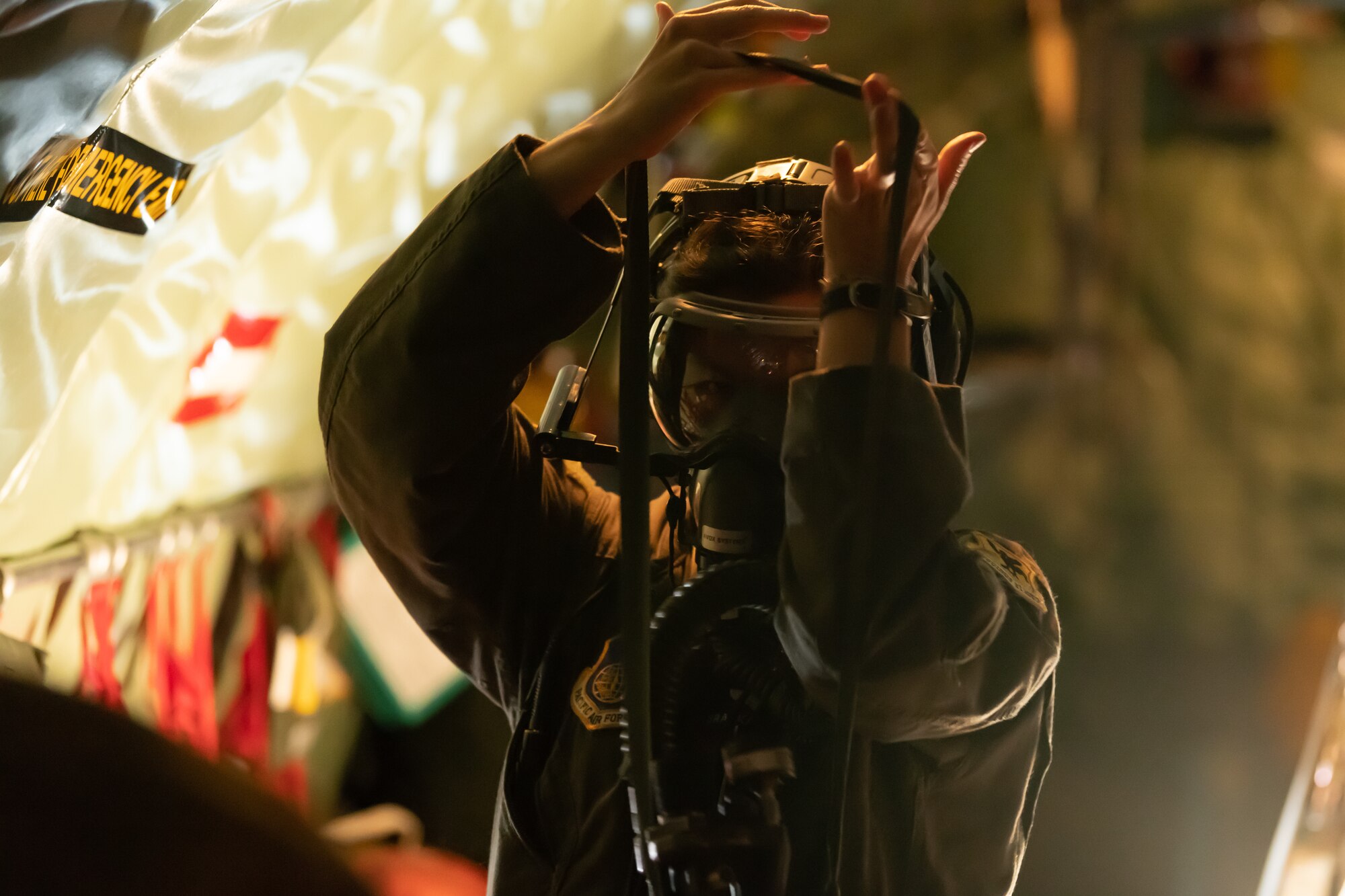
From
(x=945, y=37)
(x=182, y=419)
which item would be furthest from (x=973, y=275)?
(x=182, y=419)

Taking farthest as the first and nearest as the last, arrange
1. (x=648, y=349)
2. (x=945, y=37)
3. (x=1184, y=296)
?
1. (x=1184, y=296)
2. (x=945, y=37)
3. (x=648, y=349)

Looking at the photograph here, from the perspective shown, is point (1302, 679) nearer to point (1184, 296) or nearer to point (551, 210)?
point (1184, 296)

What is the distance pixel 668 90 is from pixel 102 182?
36cm

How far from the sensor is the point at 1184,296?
1198 mm

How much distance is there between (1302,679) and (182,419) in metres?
1.27

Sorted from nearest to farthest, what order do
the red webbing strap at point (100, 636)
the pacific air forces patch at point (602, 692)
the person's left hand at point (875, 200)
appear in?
the person's left hand at point (875, 200) < the pacific air forces patch at point (602, 692) < the red webbing strap at point (100, 636)

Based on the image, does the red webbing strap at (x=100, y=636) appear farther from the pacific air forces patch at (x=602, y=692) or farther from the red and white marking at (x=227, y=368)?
the pacific air forces patch at (x=602, y=692)

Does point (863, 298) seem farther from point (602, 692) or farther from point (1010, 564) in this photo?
point (602, 692)

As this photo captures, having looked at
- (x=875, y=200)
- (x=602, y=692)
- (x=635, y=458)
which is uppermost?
(x=875, y=200)

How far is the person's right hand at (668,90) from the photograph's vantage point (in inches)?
17.5

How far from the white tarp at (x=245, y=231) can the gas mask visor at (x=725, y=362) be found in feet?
1.02

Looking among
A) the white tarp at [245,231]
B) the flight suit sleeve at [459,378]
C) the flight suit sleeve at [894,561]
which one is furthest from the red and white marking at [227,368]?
the flight suit sleeve at [894,561]

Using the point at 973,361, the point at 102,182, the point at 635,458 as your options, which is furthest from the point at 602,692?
the point at 973,361

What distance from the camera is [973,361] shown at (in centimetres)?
106
